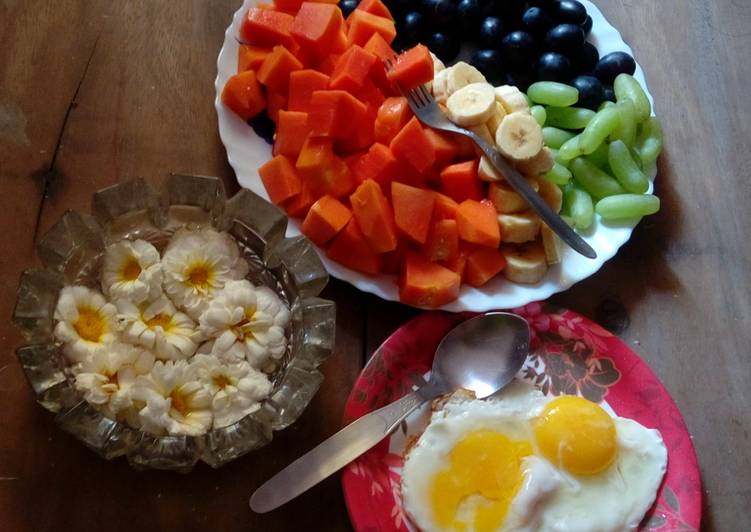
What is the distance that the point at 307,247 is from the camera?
3.80 feet

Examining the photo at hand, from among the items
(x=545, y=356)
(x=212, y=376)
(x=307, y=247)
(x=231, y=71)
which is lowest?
(x=545, y=356)

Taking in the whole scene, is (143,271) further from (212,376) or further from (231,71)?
(231,71)

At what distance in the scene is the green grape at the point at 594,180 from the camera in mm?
1386

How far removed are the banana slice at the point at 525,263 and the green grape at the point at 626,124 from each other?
0.82 feet

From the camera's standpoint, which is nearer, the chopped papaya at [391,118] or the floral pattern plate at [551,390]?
the floral pattern plate at [551,390]

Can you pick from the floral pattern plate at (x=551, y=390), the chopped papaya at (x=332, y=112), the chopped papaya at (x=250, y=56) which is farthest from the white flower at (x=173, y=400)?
the chopped papaya at (x=250, y=56)

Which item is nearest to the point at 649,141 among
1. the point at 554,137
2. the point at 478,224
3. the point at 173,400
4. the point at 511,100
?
the point at 554,137

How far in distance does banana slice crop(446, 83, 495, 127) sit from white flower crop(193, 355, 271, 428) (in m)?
0.55

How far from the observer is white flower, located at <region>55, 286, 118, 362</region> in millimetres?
1058

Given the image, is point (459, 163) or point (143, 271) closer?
point (143, 271)

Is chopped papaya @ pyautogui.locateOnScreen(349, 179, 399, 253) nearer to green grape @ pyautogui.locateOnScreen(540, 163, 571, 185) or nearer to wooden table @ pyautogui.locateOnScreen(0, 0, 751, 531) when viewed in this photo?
wooden table @ pyautogui.locateOnScreen(0, 0, 751, 531)

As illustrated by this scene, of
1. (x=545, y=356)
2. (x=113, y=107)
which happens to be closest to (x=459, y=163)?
(x=545, y=356)

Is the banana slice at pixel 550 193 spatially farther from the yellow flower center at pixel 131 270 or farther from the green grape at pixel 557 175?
the yellow flower center at pixel 131 270

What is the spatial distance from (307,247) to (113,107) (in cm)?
48
